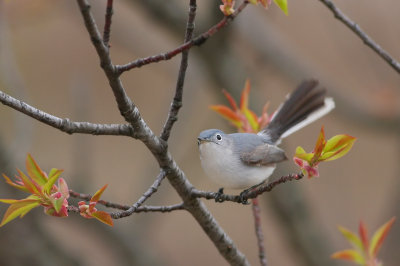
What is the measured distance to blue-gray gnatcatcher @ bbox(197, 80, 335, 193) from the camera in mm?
1849

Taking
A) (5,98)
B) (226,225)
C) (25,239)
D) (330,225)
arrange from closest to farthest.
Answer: (5,98) → (25,239) → (226,225) → (330,225)

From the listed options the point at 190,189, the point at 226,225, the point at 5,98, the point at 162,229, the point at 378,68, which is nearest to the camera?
the point at 5,98

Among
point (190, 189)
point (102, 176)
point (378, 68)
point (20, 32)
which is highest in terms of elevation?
point (20, 32)

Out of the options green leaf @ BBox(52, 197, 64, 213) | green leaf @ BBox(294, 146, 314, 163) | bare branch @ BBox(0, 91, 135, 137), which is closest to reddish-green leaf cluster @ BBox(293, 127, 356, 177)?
green leaf @ BBox(294, 146, 314, 163)

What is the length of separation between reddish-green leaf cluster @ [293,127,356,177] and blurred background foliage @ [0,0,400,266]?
6.37 ft

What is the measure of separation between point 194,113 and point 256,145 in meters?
3.55

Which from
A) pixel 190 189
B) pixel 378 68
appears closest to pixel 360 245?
pixel 190 189

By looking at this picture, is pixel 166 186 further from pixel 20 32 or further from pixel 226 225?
pixel 20 32

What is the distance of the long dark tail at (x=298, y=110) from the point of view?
2.07 metres

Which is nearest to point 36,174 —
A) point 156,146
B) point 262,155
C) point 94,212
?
point 94,212

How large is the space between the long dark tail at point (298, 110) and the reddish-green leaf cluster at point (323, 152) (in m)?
0.74

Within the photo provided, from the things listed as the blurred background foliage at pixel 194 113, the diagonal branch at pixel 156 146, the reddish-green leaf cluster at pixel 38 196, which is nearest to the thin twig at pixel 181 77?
the diagonal branch at pixel 156 146

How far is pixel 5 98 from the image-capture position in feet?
3.76

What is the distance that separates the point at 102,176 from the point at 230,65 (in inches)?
121
